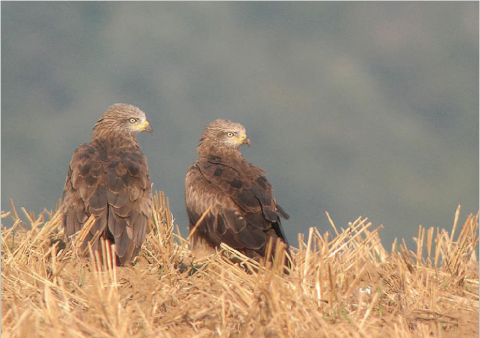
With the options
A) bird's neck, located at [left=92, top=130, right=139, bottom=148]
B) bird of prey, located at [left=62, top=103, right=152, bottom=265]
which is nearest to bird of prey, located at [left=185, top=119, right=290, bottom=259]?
bird of prey, located at [left=62, top=103, right=152, bottom=265]

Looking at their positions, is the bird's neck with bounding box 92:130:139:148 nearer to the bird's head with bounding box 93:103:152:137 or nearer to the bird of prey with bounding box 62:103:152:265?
the bird's head with bounding box 93:103:152:137

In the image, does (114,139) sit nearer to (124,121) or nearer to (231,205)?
(124,121)

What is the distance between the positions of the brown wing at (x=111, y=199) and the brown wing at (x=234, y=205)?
756mm

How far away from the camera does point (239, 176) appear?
26.5ft

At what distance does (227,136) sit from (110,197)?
2.46 metres

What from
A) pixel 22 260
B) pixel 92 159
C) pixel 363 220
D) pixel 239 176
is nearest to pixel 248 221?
pixel 239 176

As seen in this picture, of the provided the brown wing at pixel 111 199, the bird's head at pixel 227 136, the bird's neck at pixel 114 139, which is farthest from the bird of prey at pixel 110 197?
the bird's head at pixel 227 136

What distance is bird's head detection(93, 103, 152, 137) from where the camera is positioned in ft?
29.2

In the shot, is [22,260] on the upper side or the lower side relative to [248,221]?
lower

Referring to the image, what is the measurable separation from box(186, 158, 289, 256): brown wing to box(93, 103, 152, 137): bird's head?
3.69ft

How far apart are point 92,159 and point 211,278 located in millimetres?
2511

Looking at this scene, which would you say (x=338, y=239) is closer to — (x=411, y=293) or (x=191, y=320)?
(x=411, y=293)

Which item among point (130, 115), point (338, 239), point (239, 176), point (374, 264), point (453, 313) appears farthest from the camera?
point (130, 115)

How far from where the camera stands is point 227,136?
9.12 m
